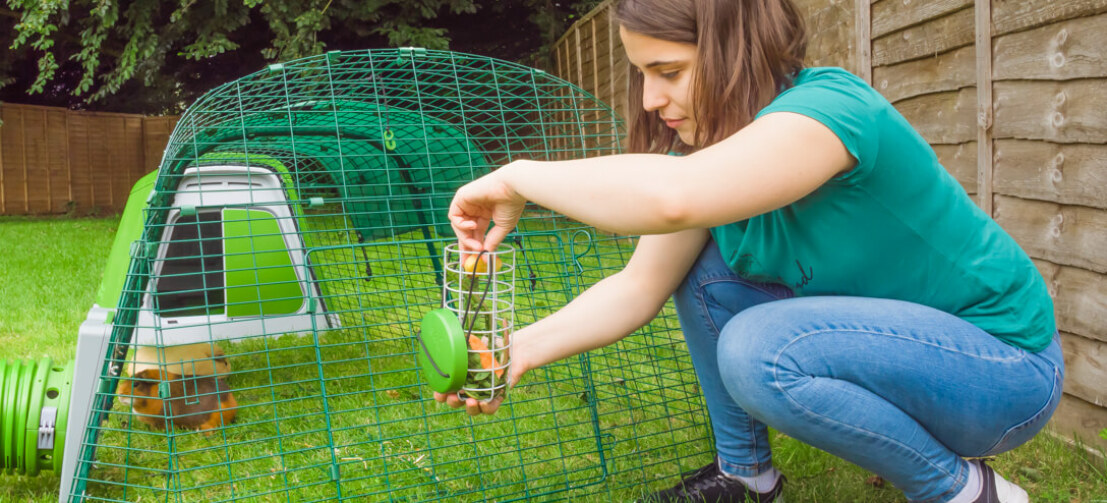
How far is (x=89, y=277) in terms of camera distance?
459 centimetres

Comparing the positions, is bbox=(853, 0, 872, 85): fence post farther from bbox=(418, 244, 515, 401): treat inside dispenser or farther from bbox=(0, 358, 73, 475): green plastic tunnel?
bbox=(0, 358, 73, 475): green plastic tunnel

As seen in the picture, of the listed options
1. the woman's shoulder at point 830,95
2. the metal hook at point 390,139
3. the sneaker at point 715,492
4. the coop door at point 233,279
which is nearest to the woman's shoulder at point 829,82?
the woman's shoulder at point 830,95

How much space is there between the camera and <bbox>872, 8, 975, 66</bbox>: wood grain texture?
217cm

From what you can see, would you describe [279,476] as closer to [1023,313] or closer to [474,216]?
[474,216]

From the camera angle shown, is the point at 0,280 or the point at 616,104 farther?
the point at 616,104

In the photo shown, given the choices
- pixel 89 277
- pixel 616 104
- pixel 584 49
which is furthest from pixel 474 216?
pixel 584 49

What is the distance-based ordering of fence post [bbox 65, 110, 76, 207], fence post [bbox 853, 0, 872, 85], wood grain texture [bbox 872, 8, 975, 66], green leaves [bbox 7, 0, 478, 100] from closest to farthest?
wood grain texture [bbox 872, 8, 975, 66] → fence post [bbox 853, 0, 872, 85] → green leaves [bbox 7, 0, 478, 100] → fence post [bbox 65, 110, 76, 207]

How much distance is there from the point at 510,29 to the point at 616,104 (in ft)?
10.9

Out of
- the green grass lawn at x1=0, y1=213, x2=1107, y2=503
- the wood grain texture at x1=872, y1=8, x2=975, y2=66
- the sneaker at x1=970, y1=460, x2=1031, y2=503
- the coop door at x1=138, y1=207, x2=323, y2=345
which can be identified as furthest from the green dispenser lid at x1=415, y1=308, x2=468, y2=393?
the coop door at x1=138, y1=207, x2=323, y2=345

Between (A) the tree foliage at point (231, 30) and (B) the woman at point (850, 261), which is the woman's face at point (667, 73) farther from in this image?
(A) the tree foliage at point (231, 30)

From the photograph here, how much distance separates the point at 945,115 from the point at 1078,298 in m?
0.64

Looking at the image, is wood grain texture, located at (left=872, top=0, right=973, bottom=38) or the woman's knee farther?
wood grain texture, located at (left=872, top=0, right=973, bottom=38)

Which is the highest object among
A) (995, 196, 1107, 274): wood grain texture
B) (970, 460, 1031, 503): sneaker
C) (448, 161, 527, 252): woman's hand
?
(448, 161, 527, 252): woman's hand

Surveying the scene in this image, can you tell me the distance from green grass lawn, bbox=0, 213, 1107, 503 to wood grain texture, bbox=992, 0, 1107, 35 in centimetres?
91
